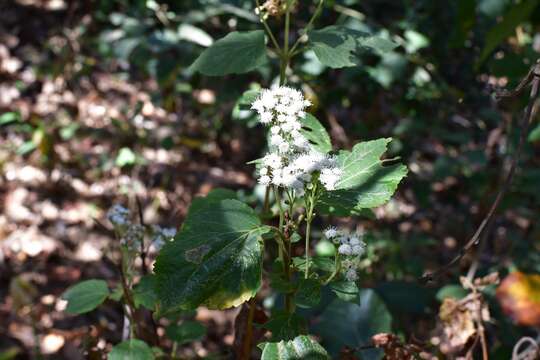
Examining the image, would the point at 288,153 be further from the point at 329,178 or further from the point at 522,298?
the point at 522,298

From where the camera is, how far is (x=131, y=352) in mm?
1404

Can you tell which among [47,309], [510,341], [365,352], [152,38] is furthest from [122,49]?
[510,341]

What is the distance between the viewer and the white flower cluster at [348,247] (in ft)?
3.67

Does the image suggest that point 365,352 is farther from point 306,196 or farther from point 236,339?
point 306,196

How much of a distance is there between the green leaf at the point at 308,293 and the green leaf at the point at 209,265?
0.11 m

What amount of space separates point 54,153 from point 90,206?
418 mm

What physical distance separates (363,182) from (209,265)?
13.8 inches

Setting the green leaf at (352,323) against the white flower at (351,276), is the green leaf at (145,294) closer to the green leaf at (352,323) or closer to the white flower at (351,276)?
the white flower at (351,276)

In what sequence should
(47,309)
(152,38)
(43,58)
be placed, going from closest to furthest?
(152,38)
(47,309)
(43,58)

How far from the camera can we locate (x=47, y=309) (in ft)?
8.56

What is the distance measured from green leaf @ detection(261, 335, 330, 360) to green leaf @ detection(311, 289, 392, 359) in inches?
26.6

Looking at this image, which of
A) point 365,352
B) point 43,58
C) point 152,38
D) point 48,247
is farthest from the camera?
point 43,58

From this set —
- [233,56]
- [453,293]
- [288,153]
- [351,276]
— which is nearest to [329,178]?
[288,153]

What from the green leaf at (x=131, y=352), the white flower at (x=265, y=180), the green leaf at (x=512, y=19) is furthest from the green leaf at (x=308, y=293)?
the green leaf at (x=512, y=19)
